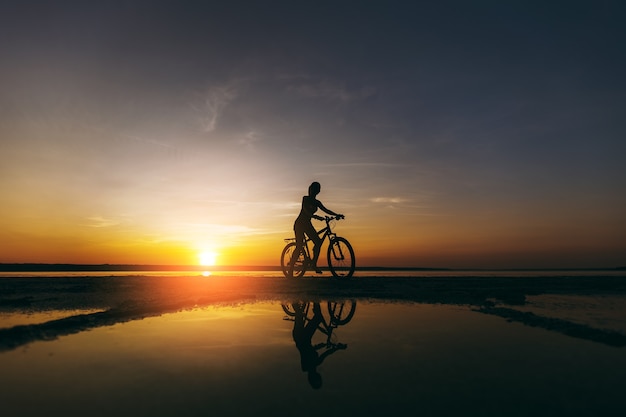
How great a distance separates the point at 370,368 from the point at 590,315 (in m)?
6.40

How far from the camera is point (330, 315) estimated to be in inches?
326

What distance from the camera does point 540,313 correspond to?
331 inches

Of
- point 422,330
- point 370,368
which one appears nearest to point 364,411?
point 370,368

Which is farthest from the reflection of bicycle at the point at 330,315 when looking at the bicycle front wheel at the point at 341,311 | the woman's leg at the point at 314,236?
the woman's leg at the point at 314,236

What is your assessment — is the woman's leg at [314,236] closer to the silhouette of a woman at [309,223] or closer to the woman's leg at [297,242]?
the silhouette of a woman at [309,223]

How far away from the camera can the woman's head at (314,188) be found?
15.2m

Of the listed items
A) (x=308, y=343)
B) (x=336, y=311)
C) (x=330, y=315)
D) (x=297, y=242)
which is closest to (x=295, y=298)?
(x=336, y=311)

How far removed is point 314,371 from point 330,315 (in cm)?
398

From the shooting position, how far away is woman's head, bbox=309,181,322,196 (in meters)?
15.2

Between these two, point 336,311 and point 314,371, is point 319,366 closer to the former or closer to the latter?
point 314,371

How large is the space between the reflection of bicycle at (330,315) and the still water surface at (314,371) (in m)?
0.07

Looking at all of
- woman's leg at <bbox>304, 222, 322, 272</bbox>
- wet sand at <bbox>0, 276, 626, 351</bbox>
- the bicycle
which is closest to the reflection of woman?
the bicycle

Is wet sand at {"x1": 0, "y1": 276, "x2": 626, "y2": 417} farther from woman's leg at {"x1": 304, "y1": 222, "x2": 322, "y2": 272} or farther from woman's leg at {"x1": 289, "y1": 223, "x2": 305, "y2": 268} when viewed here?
woman's leg at {"x1": 289, "y1": 223, "x2": 305, "y2": 268}

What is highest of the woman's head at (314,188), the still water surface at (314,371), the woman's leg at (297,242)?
the woman's head at (314,188)
